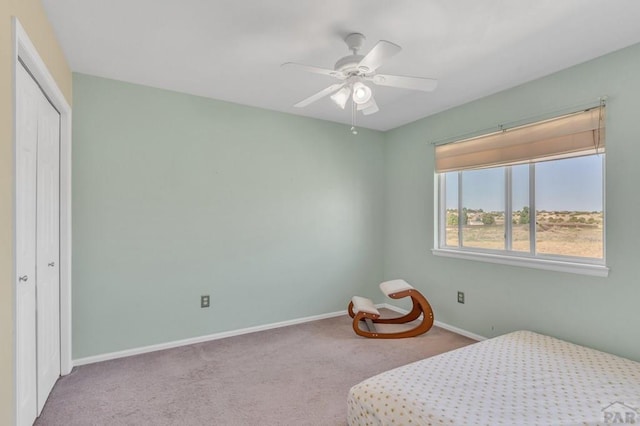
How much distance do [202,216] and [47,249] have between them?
1.24 meters

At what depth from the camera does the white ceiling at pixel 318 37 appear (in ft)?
5.97

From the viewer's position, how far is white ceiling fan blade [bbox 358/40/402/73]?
164 centimetres

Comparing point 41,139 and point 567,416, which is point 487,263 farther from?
point 41,139

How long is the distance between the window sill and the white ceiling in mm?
1520

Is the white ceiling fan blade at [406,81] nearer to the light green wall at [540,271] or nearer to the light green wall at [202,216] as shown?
the light green wall at [540,271]

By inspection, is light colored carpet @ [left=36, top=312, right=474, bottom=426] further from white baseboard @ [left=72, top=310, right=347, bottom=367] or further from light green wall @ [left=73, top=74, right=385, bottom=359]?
light green wall @ [left=73, top=74, right=385, bottom=359]

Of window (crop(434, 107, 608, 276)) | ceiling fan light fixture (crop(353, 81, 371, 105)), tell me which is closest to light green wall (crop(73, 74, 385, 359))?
window (crop(434, 107, 608, 276))

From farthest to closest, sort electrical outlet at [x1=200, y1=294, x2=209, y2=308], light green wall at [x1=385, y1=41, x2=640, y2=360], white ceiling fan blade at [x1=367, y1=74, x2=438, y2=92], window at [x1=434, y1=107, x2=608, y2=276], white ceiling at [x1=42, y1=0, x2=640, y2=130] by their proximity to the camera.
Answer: electrical outlet at [x1=200, y1=294, x2=209, y2=308] < window at [x1=434, y1=107, x2=608, y2=276] < light green wall at [x1=385, y1=41, x2=640, y2=360] < white ceiling fan blade at [x1=367, y1=74, x2=438, y2=92] < white ceiling at [x1=42, y1=0, x2=640, y2=130]

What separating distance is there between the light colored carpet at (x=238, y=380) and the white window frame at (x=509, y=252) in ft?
2.83

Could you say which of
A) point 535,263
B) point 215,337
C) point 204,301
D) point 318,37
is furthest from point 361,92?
point 215,337

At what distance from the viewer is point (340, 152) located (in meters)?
4.07

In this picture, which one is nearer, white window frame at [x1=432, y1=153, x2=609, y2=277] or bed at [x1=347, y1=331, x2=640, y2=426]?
bed at [x1=347, y1=331, x2=640, y2=426]

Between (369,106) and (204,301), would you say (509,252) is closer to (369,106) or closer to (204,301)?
(369,106)

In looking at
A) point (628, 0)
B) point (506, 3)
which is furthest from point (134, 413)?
point (628, 0)
